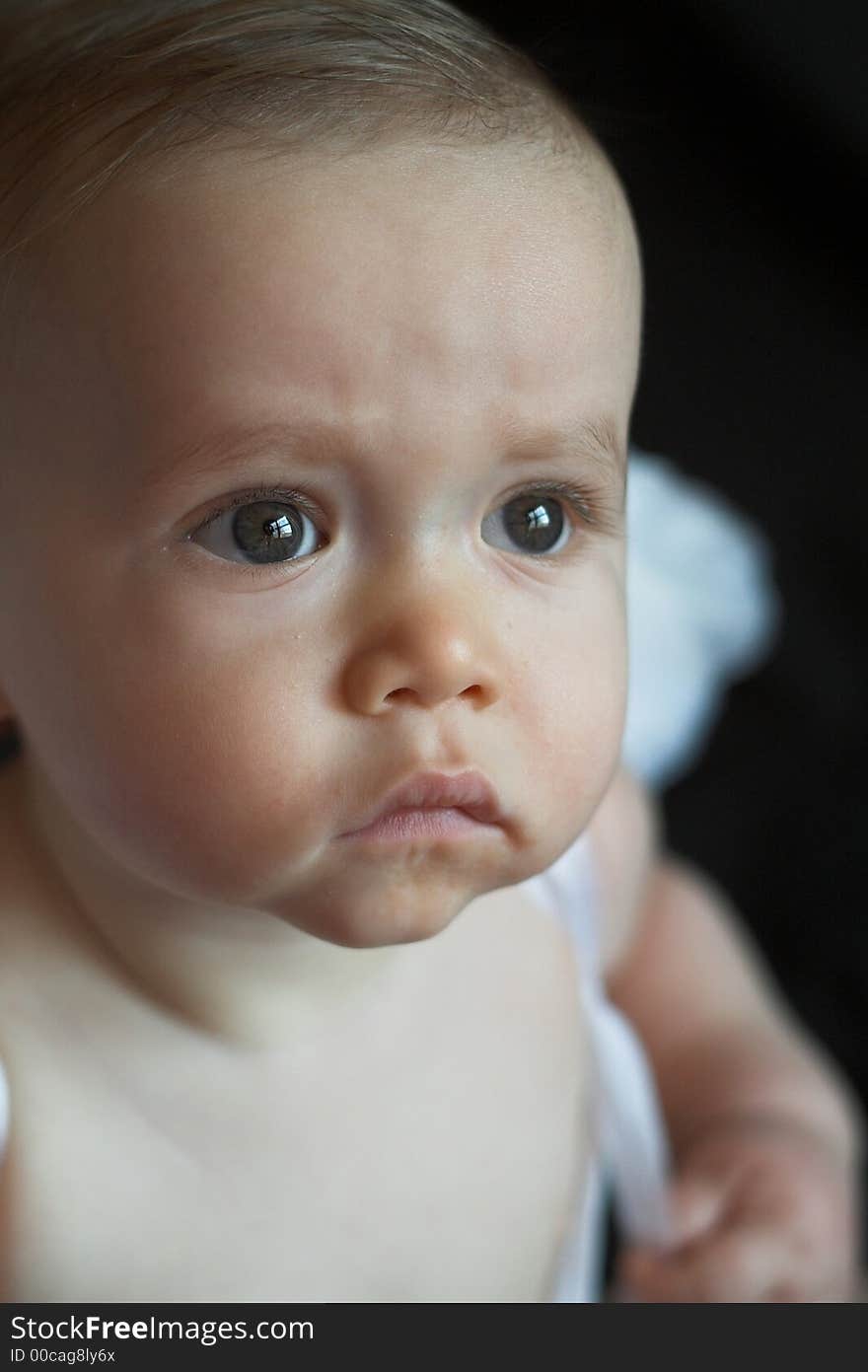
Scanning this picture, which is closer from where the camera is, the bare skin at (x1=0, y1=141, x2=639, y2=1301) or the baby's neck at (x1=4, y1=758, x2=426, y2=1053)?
the bare skin at (x1=0, y1=141, x2=639, y2=1301)

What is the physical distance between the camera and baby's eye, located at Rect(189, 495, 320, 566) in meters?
0.57

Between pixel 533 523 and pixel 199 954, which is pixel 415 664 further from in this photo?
pixel 199 954

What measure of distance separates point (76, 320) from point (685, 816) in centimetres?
81

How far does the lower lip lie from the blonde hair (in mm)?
243

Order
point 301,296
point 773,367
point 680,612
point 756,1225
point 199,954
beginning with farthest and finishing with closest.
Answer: point 773,367, point 680,612, point 756,1225, point 199,954, point 301,296

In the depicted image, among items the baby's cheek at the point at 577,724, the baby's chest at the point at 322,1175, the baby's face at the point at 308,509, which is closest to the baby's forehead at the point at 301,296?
the baby's face at the point at 308,509

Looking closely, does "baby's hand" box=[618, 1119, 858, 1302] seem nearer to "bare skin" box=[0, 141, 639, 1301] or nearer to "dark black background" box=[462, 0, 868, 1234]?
"dark black background" box=[462, 0, 868, 1234]

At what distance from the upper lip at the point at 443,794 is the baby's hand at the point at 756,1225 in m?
0.46

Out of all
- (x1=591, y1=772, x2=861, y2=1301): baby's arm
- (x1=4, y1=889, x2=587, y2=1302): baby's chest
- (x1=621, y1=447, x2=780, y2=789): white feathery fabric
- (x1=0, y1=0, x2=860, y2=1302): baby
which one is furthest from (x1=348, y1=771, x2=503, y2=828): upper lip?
(x1=621, y1=447, x2=780, y2=789): white feathery fabric

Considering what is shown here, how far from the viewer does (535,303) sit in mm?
572

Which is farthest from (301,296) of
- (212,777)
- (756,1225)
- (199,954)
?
(756,1225)

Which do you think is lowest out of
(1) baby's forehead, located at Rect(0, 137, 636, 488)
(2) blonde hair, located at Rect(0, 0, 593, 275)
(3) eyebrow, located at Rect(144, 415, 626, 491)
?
(3) eyebrow, located at Rect(144, 415, 626, 491)

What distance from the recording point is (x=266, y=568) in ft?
1.87

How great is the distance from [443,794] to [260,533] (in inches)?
4.7
